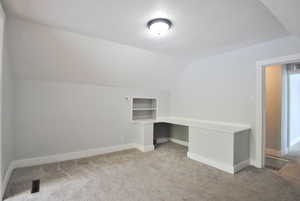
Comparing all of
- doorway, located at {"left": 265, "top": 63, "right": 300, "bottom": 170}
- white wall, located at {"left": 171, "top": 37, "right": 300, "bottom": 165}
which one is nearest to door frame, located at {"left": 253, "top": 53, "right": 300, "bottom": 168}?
white wall, located at {"left": 171, "top": 37, "right": 300, "bottom": 165}

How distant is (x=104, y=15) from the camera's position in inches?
79.7

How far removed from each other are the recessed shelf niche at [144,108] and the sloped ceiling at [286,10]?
3.42m

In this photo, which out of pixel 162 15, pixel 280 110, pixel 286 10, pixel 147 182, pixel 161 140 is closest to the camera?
pixel 286 10

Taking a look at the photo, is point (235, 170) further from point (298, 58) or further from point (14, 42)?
point (14, 42)

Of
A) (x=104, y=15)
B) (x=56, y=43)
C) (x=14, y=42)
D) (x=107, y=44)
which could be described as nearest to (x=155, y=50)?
(x=107, y=44)

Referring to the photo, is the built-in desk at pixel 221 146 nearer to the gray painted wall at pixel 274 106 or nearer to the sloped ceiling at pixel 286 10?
the gray painted wall at pixel 274 106

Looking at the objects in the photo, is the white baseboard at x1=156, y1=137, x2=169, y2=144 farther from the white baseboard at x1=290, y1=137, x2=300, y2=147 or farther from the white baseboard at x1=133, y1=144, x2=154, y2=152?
the white baseboard at x1=290, y1=137, x2=300, y2=147

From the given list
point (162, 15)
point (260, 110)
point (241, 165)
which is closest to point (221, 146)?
point (241, 165)

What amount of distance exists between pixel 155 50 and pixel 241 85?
1954 mm

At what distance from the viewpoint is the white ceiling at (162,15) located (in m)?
1.81

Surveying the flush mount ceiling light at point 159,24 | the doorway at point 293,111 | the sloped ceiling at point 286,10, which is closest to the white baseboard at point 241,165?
the doorway at point 293,111

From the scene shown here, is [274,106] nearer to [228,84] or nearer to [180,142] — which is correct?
[228,84]

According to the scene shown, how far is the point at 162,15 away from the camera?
79.7 inches

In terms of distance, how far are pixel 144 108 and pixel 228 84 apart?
2.33 m
